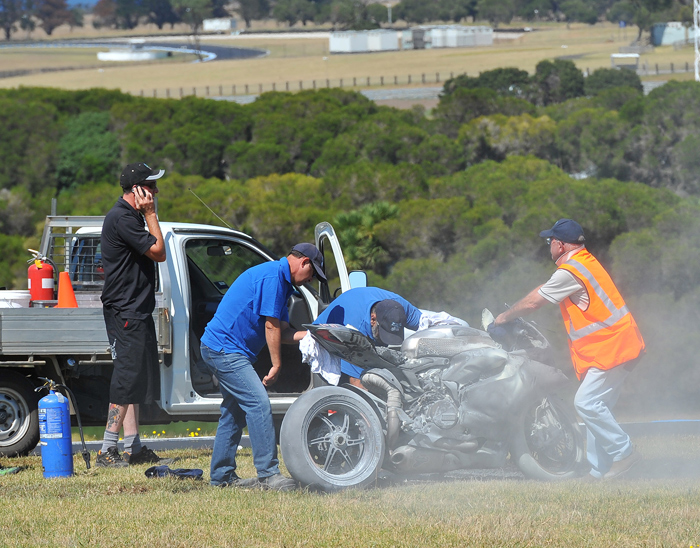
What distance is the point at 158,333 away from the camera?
7418 millimetres

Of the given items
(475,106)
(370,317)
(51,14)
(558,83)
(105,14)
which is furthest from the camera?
(105,14)

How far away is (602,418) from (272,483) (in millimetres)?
2208

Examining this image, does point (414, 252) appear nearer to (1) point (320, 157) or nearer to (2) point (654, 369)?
(2) point (654, 369)

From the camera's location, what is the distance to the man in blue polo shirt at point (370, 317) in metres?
6.57

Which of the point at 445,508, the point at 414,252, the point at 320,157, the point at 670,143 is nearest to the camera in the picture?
the point at 445,508

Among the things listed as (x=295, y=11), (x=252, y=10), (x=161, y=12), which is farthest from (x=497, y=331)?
(x=161, y=12)

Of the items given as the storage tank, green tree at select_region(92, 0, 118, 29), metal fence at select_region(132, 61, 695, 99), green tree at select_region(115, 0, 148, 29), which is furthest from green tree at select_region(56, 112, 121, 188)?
green tree at select_region(92, 0, 118, 29)

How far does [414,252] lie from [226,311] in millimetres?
20778

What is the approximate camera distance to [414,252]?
26766 millimetres

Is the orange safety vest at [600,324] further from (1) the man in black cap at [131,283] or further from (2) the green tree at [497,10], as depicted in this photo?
(2) the green tree at [497,10]

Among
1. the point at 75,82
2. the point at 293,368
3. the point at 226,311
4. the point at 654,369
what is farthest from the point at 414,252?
the point at 75,82

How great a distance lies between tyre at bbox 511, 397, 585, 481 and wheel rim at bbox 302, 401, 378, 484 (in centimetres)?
101

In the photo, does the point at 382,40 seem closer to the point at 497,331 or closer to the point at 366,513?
the point at 497,331

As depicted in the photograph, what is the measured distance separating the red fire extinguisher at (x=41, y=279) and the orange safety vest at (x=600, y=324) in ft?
14.2
